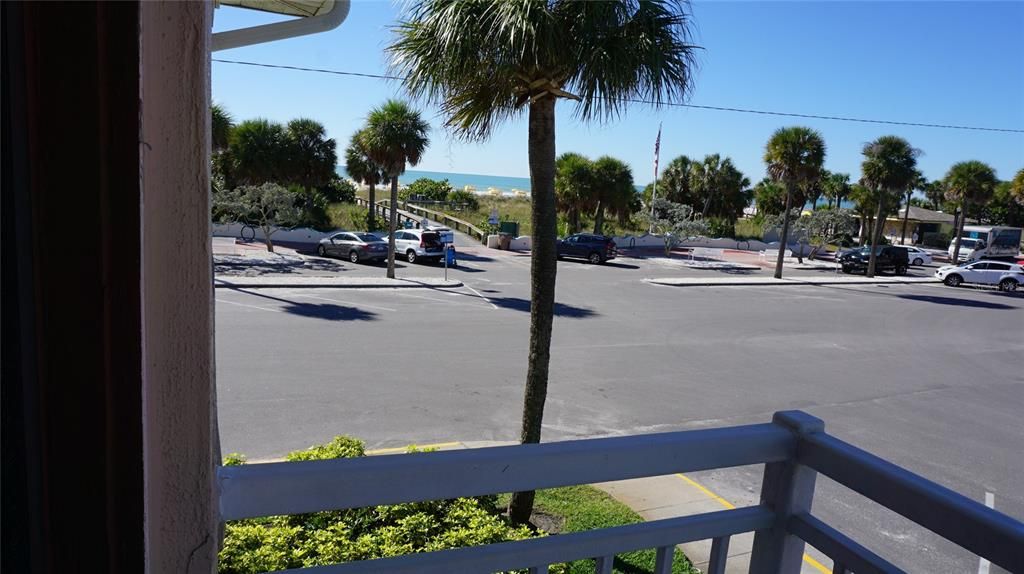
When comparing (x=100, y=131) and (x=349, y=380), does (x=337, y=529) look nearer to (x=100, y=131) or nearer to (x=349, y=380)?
(x=100, y=131)

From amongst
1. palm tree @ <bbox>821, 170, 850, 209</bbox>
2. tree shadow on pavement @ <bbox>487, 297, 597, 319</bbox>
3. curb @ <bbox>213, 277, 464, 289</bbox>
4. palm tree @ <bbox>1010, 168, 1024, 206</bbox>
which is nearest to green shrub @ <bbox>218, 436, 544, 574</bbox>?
tree shadow on pavement @ <bbox>487, 297, 597, 319</bbox>

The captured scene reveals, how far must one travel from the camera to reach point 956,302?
2777 cm

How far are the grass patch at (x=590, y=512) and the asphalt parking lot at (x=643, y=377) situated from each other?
1.74m

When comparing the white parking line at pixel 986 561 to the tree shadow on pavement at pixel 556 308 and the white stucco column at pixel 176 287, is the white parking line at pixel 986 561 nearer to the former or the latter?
the white stucco column at pixel 176 287

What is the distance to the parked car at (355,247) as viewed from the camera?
29.0m

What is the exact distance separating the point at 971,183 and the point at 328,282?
139ft

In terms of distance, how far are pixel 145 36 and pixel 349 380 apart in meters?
→ 10.6

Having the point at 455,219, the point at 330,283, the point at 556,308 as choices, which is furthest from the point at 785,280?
the point at 455,219

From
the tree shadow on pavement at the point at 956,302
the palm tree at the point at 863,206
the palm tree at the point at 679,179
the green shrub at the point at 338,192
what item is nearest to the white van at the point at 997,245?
the palm tree at the point at 863,206

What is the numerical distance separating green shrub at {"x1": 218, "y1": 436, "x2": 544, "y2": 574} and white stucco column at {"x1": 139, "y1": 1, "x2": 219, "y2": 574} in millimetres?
2667

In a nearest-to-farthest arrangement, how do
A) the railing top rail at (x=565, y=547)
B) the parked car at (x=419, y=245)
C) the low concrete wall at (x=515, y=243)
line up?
the railing top rail at (x=565, y=547) < the parked car at (x=419, y=245) < the low concrete wall at (x=515, y=243)

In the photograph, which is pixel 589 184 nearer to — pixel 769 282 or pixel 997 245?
pixel 769 282

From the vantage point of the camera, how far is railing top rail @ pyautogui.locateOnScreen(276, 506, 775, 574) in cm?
157

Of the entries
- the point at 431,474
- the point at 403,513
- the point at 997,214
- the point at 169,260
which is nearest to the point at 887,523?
the point at 403,513
